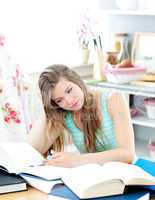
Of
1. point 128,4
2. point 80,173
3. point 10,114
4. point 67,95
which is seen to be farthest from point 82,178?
point 128,4

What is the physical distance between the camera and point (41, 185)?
5.65 ft

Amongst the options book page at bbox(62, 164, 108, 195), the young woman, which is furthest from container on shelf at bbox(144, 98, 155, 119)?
book page at bbox(62, 164, 108, 195)

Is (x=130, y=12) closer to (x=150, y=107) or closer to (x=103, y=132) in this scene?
(x=150, y=107)

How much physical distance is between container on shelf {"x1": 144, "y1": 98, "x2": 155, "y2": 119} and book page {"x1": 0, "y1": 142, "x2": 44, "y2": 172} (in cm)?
183

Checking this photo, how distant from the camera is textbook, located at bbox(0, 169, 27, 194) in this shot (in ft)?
5.64

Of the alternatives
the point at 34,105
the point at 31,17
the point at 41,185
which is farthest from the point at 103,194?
the point at 31,17

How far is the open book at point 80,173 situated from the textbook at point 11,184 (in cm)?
3

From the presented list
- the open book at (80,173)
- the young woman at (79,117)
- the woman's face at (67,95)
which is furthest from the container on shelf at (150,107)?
the open book at (80,173)

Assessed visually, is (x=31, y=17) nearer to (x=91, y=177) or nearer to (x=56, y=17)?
(x=56, y=17)

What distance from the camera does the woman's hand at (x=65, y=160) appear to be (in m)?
1.93

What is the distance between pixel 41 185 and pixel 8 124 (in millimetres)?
1209

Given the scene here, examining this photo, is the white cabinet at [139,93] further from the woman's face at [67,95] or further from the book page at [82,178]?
the book page at [82,178]

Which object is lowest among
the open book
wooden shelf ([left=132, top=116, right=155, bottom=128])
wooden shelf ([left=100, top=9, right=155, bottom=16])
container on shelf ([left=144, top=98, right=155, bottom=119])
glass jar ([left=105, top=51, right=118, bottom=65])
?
wooden shelf ([left=132, top=116, right=155, bottom=128])

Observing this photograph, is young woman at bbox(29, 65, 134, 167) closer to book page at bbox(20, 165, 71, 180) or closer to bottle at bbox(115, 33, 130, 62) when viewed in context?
book page at bbox(20, 165, 71, 180)
